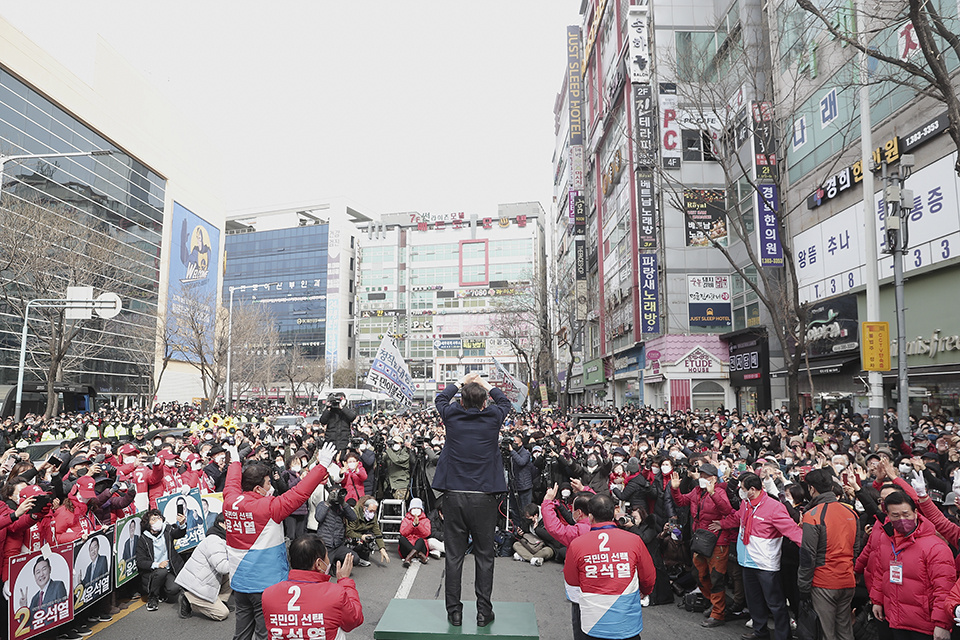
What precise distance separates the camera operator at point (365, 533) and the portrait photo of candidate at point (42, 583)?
393cm

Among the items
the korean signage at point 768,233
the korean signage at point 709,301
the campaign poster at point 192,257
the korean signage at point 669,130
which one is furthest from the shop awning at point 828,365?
the campaign poster at point 192,257

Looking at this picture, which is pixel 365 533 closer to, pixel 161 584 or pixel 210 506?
pixel 210 506

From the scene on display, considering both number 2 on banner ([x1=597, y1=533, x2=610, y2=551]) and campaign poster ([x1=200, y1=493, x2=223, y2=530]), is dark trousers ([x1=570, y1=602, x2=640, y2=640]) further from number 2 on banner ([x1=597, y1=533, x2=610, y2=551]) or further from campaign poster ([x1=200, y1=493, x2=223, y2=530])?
campaign poster ([x1=200, y1=493, x2=223, y2=530])

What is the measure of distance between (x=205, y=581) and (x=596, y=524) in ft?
16.4

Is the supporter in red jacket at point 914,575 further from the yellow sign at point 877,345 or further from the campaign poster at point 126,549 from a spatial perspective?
the yellow sign at point 877,345

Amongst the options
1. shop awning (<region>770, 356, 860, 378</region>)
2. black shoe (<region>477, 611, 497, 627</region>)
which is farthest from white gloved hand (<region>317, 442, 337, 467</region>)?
shop awning (<region>770, 356, 860, 378</region>)

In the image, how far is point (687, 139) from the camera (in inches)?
1328

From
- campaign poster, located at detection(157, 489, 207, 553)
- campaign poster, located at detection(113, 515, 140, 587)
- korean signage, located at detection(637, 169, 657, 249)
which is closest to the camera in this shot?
campaign poster, located at detection(113, 515, 140, 587)

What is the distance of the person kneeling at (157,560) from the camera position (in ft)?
25.0

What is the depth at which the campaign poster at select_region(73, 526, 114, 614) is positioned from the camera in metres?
6.48

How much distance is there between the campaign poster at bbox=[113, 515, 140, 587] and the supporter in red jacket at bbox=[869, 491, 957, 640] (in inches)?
303

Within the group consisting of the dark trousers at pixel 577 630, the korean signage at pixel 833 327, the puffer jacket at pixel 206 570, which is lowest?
the puffer jacket at pixel 206 570

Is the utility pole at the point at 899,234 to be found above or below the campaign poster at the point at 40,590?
above

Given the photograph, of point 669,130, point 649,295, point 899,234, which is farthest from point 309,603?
point 669,130
